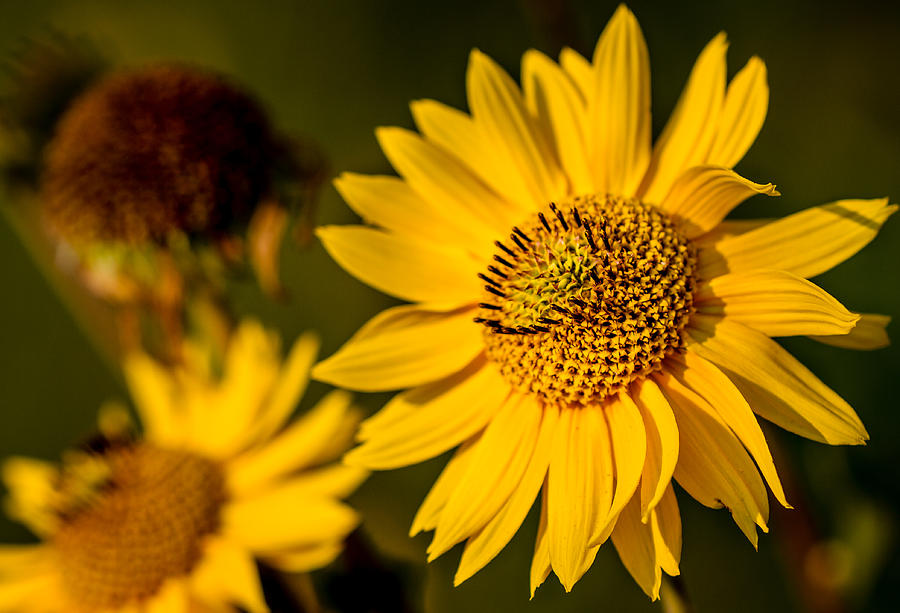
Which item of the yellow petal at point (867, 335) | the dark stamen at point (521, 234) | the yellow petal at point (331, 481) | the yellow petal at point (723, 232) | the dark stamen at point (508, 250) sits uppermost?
the dark stamen at point (521, 234)

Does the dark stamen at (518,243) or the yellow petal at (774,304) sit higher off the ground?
the dark stamen at (518,243)

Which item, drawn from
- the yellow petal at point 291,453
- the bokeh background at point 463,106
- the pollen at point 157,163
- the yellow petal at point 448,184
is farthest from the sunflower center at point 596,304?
the pollen at point 157,163

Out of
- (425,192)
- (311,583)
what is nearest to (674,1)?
(425,192)

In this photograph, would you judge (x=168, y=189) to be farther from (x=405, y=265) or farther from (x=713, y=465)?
(x=713, y=465)

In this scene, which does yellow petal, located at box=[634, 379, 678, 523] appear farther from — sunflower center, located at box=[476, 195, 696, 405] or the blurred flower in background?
the blurred flower in background

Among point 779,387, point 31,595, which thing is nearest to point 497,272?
point 779,387

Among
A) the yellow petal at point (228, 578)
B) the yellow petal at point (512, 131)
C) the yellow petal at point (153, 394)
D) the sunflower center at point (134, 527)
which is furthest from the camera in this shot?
the yellow petal at point (153, 394)

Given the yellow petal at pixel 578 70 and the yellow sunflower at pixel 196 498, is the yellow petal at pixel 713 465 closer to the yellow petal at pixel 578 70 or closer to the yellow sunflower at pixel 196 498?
the yellow petal at pixel 578 70

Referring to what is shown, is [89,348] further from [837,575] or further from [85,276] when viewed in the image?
[837,575]
